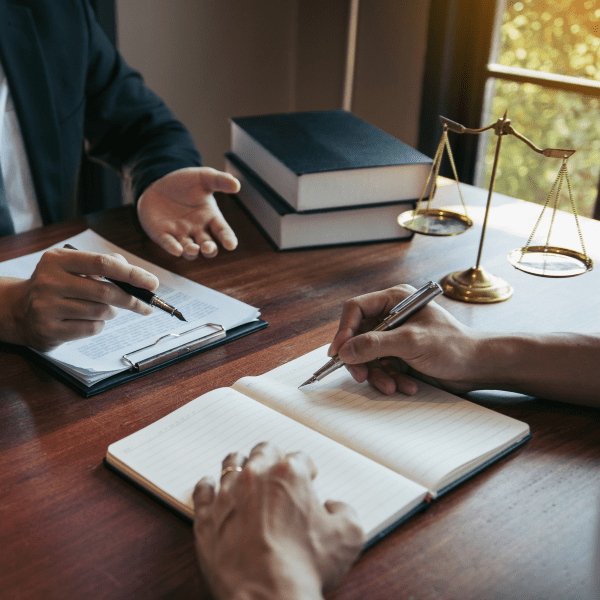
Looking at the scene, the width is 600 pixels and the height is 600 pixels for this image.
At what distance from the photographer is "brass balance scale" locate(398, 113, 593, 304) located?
1018 millimetres

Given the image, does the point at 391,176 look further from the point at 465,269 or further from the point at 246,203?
the point at 246,203

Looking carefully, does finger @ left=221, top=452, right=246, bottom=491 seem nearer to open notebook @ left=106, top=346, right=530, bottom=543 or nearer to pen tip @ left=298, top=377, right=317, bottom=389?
open notebook @ left=106, top=346, right=530, bottom=543

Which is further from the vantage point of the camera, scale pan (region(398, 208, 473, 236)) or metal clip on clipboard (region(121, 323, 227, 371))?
scale pan (region(398, 208, 473, 236))

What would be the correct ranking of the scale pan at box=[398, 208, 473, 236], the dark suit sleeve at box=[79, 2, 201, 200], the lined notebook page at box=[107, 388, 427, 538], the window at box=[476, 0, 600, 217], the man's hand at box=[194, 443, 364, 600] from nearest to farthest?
the man's hand at box=[194, 443, 364, 600], the lined notebook page at box=[107, 388, 427, 538], the scale pan at box=[398, 208, 473, 236], the dark suit sleeve at box=[79, 2, 201, 200], the window at box=[476, 0, 600, 217]

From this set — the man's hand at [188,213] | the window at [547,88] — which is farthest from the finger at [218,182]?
the window at [547,88]

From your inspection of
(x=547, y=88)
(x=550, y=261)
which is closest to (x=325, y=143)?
(x=550, y=261)

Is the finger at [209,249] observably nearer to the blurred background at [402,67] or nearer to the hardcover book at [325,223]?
the hardcover book at [325,223]

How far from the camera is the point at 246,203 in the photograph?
4.99ft

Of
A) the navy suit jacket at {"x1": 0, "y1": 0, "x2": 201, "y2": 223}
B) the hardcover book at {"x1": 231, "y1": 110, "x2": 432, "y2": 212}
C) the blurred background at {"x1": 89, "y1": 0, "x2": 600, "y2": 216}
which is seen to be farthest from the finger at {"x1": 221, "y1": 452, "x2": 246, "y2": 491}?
the blurred background at {"x1": 89, "y1": 0, "x2": 600, "y2": 216}

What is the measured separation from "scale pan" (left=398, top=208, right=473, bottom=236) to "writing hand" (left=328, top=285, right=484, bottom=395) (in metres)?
0.33

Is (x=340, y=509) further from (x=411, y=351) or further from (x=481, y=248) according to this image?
(x=481, y=248)

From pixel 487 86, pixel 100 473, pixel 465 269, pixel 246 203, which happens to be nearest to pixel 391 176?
pixel 465 269

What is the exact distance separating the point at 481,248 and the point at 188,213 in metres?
0.62

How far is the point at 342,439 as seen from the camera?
2.37 ft
